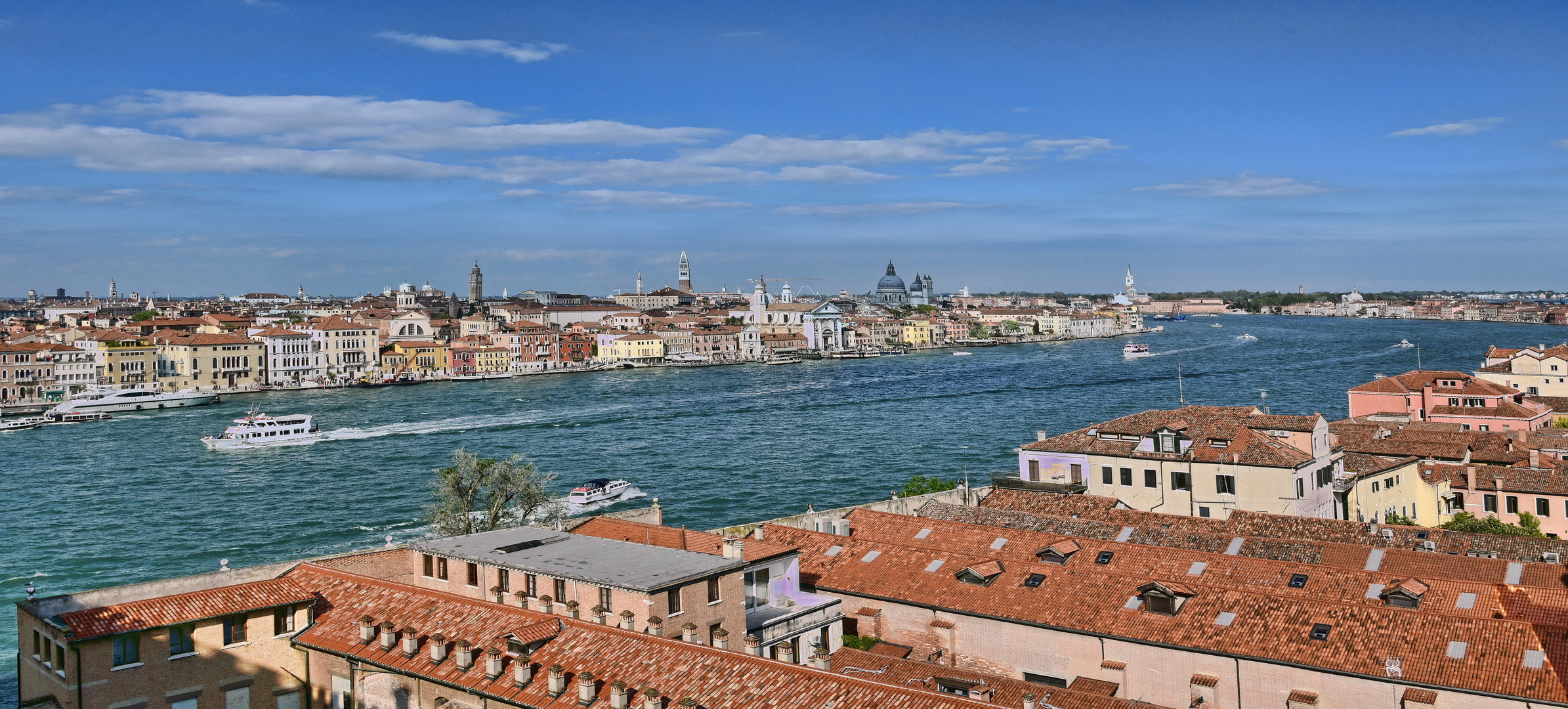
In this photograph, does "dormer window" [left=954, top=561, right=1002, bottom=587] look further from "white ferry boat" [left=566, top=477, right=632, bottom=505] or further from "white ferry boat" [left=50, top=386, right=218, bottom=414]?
"white ferry boat" [left=50, top=386, right=218, bottom=414]

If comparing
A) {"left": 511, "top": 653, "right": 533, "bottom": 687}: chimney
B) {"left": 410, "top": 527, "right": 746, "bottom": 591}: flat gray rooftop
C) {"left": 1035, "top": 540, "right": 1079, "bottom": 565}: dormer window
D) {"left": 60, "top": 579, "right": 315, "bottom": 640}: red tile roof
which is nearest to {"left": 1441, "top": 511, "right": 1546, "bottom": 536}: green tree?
{"left": 1035, "top": 540, "right": 1079, "bottom": 565}: dormer window

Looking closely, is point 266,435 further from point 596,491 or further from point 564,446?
point 596,491

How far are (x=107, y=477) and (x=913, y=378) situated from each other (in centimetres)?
4835

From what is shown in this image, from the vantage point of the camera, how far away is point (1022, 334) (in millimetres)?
136625

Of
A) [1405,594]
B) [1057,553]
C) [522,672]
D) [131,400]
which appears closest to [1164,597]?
[1057,553]

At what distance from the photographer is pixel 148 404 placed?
58.9 m

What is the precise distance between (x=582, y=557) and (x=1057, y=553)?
5153mm

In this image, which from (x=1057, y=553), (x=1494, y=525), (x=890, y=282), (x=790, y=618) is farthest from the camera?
(x=890, y=282)

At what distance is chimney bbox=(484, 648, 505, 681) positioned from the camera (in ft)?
27.7

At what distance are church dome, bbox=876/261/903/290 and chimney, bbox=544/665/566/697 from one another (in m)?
186

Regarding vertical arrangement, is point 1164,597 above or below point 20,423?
below

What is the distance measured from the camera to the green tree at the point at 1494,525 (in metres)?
16.6

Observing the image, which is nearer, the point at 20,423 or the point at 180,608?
the point at 180,608

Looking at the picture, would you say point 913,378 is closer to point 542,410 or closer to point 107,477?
point 542,410
